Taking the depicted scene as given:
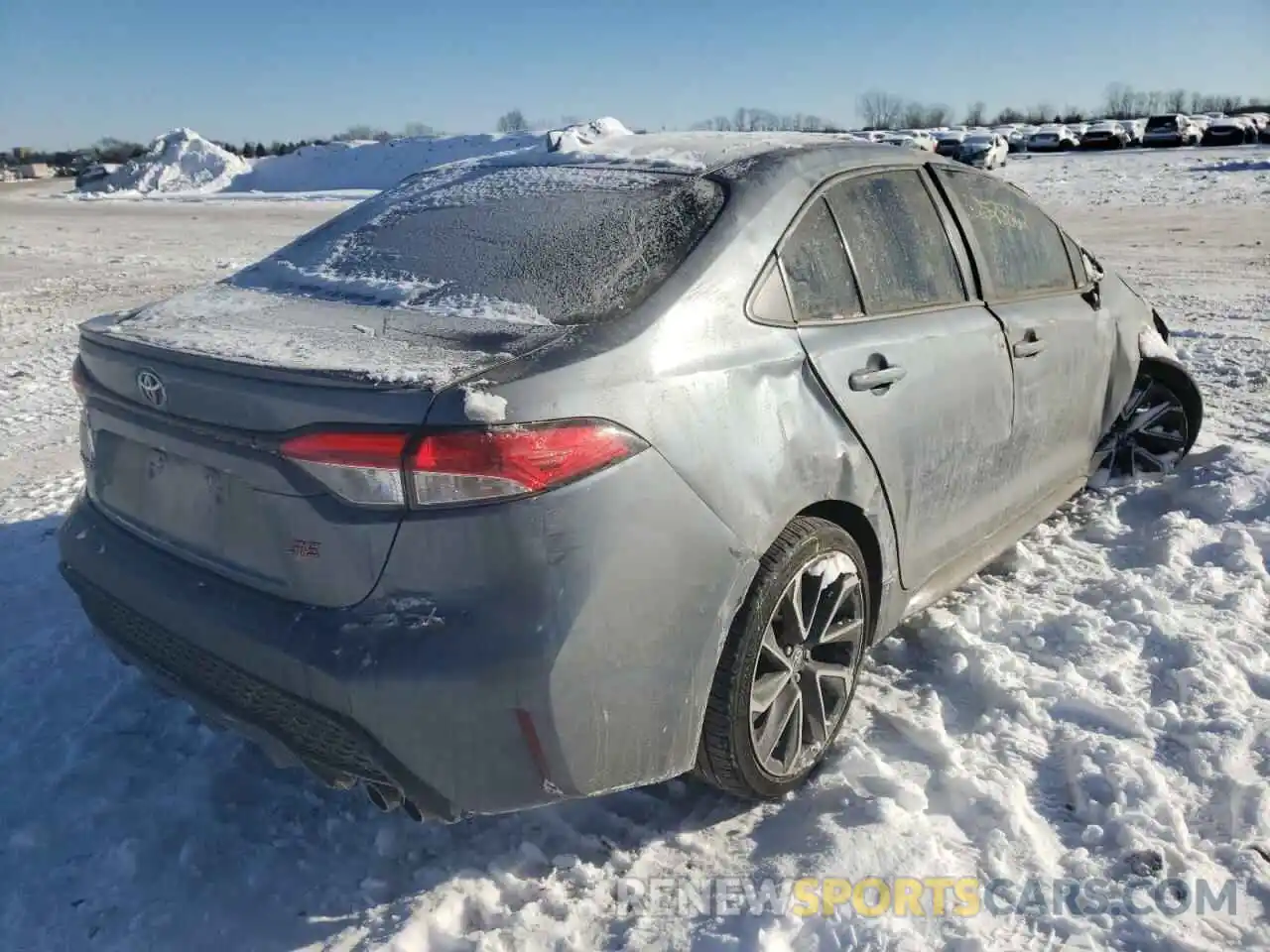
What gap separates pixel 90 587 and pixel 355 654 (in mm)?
1000

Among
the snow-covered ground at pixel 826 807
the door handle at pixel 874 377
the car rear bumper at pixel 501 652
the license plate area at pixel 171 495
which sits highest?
the door handle at pixel 874 377

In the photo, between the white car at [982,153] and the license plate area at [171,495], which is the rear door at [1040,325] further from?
the white car at [982,153]

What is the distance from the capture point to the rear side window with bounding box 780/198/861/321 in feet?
8.74

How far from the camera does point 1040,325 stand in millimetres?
3648

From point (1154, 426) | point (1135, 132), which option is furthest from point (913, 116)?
point (1154, 426)

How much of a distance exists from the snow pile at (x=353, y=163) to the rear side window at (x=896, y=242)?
38.6 m

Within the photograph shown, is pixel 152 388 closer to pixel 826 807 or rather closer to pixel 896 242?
pixel 826 807

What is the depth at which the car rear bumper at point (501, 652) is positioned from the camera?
6.50ft

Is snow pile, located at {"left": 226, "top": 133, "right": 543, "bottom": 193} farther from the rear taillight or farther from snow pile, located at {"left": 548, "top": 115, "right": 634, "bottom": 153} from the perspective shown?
the rear taillight

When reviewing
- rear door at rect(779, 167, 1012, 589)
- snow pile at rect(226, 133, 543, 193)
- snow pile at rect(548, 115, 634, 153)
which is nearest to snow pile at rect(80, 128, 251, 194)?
snow pile at rect(226, 133, 543, 193)

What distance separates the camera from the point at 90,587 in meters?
2.57

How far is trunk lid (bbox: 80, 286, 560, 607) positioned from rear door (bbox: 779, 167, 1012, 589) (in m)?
0.87

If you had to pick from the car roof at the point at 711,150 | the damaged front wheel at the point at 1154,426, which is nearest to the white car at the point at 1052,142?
the damaged front wheel at the point at 1154,426

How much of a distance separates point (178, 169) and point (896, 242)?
48.3m
